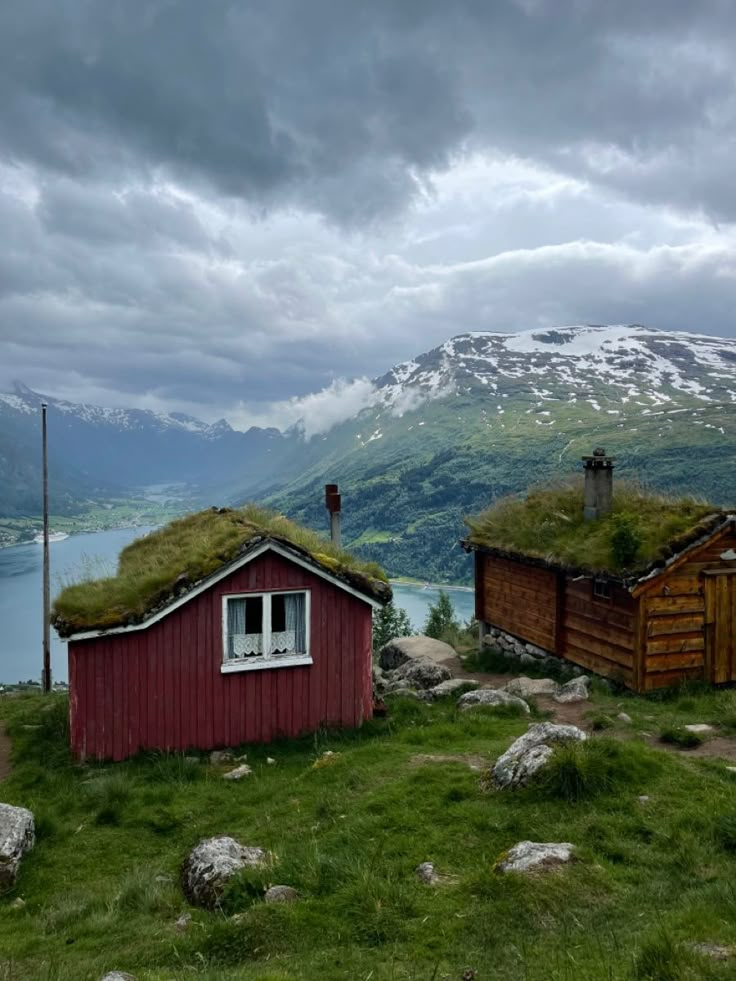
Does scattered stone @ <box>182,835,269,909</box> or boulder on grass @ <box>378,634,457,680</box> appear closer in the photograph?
scattered stone @ <box>182,835,269,909</box>

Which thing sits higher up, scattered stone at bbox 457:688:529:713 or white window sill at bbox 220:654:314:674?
white window sill at bbox 220:654:314:674

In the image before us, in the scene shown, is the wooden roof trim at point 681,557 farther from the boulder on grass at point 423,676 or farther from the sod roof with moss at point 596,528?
the boulder on grass at point 423,676

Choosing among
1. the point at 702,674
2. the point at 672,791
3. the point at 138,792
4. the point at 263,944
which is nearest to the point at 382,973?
the point at 263,944

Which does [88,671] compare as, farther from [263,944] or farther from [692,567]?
[692,567]

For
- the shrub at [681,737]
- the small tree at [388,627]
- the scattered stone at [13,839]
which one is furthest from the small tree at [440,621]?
the scattered stone at [13,839]

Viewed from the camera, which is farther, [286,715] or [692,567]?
[692,567]

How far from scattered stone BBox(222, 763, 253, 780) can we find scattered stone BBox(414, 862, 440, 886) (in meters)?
5.71

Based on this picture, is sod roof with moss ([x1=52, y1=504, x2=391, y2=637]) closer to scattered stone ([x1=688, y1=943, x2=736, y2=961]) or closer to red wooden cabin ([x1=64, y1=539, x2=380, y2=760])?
red wooden cabin ([x1=64, y1=539, x2=380, y2=760])

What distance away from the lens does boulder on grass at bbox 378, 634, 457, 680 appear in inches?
974

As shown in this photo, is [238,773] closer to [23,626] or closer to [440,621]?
[440,621]

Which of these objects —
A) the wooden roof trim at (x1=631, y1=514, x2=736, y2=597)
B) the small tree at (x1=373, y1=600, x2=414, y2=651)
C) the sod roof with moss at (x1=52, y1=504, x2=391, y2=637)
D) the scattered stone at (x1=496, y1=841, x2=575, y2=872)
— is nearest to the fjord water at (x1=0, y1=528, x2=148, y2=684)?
the small tree at (x1=373, y1=600, x2=414, y2=651)

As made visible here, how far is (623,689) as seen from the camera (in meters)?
17.3

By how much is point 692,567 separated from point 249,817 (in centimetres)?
1247

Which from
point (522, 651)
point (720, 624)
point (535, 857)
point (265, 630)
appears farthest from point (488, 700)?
point (535, 857)
